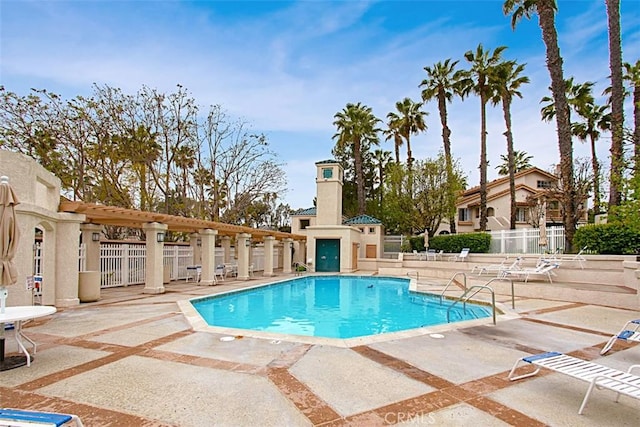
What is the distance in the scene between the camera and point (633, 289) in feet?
34.7

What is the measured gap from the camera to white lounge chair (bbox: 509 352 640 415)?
3.22 metres

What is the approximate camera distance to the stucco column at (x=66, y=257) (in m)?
9.23

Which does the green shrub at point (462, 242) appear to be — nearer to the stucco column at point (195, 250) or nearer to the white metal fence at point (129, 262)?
the stucco column at point (195, 250)

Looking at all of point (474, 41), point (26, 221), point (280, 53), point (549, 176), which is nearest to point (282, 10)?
point (280, 53)

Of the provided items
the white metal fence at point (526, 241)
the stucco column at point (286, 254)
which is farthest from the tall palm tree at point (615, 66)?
the stucco column at point (286, 254)

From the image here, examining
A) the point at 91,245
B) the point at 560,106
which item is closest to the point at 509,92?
the point at 560,106

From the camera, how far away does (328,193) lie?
26188 mm

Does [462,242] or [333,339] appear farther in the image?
[462,242]

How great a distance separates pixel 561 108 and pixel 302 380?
18181 millimetres

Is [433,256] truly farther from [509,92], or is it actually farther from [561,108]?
[509,92]

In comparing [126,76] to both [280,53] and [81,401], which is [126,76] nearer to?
[280,53]

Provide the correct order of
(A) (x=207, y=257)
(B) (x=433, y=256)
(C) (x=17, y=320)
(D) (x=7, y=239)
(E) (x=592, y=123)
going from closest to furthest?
1. (C) (x=17, y=320)
2. (D) (x=7, y=239)
3. (A) (x=207, y=257)
4. (B) (x=433, y=256)
5. (E) (x=592, y=123)

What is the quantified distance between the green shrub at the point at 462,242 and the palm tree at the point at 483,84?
307 centimetres

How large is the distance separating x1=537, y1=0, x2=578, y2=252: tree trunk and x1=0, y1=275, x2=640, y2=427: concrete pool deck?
11478mm
